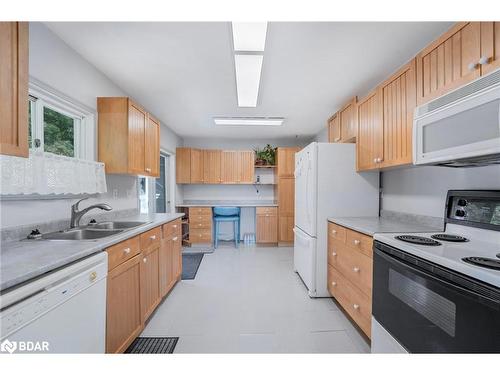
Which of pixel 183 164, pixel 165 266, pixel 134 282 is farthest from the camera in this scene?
pixel 183 164

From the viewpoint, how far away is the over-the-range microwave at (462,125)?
107cm

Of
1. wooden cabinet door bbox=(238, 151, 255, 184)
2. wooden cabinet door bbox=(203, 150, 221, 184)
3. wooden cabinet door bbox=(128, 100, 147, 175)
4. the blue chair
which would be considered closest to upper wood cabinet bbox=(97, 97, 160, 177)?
wooden cabinet door bbox=(128, 100, 147, 175)

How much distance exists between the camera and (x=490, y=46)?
3.89 ft

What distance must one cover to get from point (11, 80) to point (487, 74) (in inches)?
88.2

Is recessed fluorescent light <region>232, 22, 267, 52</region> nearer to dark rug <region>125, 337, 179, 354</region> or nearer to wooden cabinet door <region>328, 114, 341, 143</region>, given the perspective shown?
wooden cabinet door <region>328, 114, 341, 143</region>

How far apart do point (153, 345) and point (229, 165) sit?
3.80 m

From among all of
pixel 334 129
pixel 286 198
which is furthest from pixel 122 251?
pixel 286 198

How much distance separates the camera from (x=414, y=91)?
1713 millimetres

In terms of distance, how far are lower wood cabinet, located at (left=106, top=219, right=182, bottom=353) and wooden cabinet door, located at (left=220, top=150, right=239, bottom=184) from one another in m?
2.70

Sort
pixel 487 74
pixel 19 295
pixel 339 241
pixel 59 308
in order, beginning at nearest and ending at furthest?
pixel 19 295 < pixel 59 308 < pixel 487 74 < pixel 339 241

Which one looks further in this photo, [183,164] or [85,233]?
[183,164]

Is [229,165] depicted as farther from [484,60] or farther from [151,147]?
[484,60]

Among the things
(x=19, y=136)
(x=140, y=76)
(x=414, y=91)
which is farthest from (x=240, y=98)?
(x=19, y=136)

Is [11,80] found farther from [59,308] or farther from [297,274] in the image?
[297,274]
